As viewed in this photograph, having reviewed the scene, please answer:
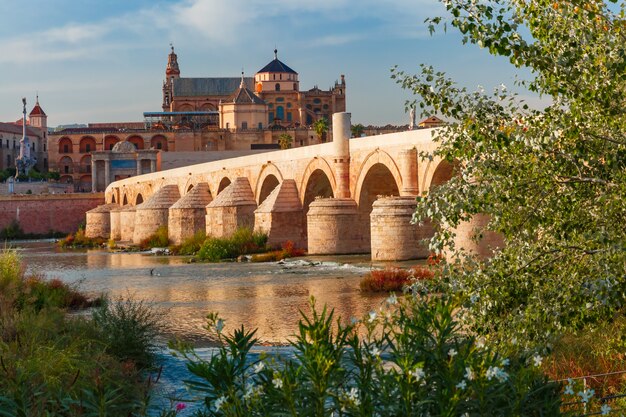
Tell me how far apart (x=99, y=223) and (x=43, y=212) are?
1025cm

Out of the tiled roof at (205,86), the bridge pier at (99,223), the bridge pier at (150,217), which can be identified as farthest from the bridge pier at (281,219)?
the tiled roof at (205,86)

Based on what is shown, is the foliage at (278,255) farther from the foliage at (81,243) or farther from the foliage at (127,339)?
the foliage at (81,243)

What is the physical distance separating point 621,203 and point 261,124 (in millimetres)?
73857

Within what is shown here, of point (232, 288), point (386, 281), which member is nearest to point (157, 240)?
point (232, 288)

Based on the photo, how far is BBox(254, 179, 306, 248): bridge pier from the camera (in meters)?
29.0

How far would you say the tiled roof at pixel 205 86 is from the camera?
92.1 metres

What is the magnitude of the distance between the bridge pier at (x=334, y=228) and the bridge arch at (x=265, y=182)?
24.2ft

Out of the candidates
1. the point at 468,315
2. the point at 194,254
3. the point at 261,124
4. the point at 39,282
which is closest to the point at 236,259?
the point at 194,254

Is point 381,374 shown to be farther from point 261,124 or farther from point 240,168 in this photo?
point 261,124

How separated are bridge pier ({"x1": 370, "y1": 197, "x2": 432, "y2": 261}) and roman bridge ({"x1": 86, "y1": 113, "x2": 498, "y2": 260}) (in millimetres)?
24

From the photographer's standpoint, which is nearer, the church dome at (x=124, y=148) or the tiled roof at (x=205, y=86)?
the church dome at (x=124, y=148)

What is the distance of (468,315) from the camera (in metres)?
6.62

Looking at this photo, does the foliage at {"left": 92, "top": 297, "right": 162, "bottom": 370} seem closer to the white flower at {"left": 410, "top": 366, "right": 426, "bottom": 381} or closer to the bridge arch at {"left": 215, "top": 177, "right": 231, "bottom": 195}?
the white flower at {"left": 410, "top": 366, "right": 426, "bottom": 381}

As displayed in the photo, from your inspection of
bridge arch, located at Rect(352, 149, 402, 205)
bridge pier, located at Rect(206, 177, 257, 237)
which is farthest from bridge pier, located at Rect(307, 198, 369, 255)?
bridge pier, located at Rect(206, 177, 257, 237)
